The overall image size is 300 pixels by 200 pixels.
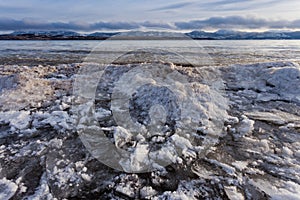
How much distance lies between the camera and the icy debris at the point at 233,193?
10.9 ft

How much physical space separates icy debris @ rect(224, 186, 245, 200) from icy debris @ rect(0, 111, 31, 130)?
438cm

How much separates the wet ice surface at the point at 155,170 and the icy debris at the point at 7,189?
1 cm

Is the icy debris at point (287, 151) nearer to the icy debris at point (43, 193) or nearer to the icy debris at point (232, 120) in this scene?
the icy debris at point (232, 120)

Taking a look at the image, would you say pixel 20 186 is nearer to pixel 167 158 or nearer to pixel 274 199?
pixel 167 158

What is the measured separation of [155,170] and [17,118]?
3770mm

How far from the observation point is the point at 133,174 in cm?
388

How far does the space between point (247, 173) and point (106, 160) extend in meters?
2.32

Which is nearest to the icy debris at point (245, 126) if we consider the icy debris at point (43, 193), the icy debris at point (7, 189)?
the icy debris at point (43, 193)

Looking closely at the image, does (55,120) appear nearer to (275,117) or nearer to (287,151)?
(287,151)

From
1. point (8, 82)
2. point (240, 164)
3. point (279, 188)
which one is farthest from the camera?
point (8, 82)

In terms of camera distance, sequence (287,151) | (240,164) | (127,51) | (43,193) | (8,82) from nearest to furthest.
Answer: (43,193) → (240,164) → (287,151) → (8,82) → (127,51)

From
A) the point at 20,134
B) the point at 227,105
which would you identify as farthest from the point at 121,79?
the point at 20,134

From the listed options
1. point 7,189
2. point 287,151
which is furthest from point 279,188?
point 7,189

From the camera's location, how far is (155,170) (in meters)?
3.99
